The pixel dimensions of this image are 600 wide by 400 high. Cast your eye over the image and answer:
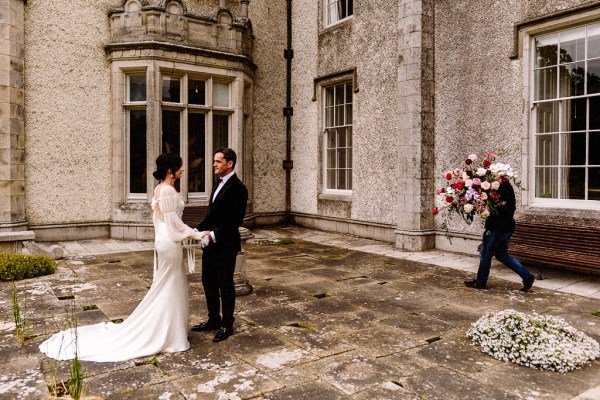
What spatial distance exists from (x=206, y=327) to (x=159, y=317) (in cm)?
70

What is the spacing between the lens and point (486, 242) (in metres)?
6.44

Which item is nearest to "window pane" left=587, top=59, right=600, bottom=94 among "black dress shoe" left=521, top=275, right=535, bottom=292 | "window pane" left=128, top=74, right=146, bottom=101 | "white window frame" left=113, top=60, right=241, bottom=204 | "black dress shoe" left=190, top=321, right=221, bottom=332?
"black dress shoe" left=521, top=275, right=535, bottom=292

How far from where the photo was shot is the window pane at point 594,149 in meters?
7.09

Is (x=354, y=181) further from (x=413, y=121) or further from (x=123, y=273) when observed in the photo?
(x=123, y=273)

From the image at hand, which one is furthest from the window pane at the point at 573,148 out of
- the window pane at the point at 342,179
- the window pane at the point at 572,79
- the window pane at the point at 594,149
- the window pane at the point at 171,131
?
the window pane at the point at 171,131

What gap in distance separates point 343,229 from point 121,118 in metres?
5.72

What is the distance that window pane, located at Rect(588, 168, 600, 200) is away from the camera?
7117 millimetres

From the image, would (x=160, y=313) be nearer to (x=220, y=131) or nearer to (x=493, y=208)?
(x=493, y=208)

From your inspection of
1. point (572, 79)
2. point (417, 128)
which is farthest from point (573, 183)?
point (417, 128)

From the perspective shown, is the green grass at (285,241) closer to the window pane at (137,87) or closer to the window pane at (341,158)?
the window pane at (341,158)

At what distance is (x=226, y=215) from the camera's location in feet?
14.8

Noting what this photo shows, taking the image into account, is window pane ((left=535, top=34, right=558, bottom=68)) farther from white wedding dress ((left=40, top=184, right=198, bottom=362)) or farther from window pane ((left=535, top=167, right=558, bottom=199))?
white wedding dress ((left=40, top=184, right=198, bottom=362))

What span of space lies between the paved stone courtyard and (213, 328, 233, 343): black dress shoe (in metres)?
0.07

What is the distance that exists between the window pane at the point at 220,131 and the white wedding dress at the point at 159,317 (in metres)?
7.37
